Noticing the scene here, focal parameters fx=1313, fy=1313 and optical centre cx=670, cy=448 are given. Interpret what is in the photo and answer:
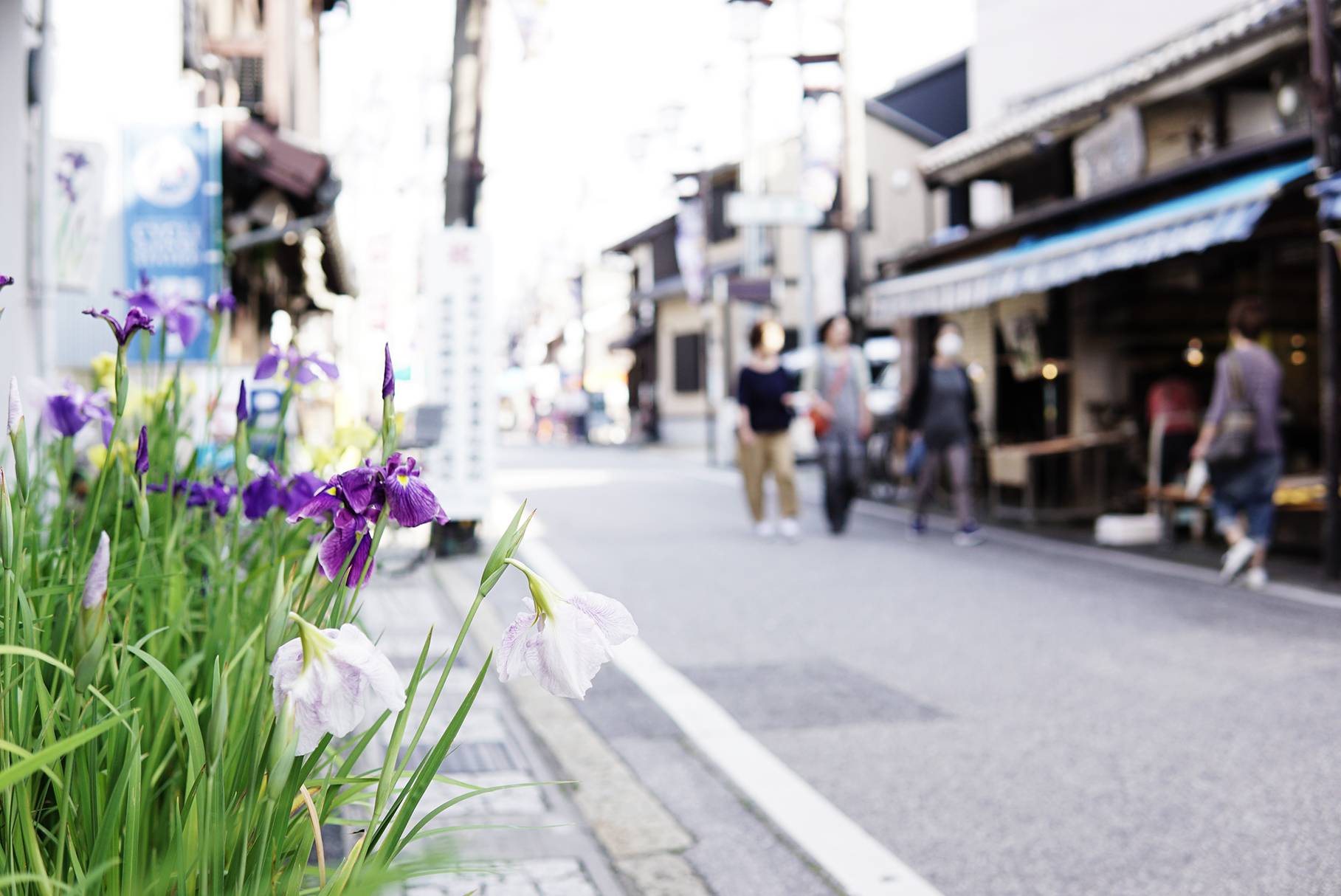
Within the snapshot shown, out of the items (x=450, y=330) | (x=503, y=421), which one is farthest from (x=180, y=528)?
(x=503, y=421)

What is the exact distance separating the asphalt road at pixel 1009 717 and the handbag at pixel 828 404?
7.05ft

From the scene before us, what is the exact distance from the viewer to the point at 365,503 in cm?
154

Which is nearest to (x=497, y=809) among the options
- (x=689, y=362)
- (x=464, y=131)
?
(x=464, y=131)

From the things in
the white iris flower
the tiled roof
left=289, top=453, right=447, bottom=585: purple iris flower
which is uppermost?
the tiled roof

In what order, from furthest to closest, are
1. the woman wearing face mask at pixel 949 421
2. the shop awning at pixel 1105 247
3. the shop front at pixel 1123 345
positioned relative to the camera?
the woman wearing face mask at pixel 949 421
the shop front at pixel 1123 345
the shop awning at pixel 1105 247

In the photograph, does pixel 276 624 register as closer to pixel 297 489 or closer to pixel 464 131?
pixel 297 489

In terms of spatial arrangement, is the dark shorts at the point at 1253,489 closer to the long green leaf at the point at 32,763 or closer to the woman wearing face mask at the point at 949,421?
the woman wearing face mask at the point at 949,421

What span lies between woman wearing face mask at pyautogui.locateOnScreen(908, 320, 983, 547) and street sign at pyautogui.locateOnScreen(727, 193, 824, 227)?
14.1 ft

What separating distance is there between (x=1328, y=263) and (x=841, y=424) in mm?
4405

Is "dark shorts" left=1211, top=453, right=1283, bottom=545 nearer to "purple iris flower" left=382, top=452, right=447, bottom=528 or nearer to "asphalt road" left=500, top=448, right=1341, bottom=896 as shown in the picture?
"asphalt road" left=500, top=448, right=1341, bottom=896

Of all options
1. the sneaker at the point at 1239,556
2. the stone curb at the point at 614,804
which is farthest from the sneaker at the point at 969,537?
the stone curb at the point at 614,804

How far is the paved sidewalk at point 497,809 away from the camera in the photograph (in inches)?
118

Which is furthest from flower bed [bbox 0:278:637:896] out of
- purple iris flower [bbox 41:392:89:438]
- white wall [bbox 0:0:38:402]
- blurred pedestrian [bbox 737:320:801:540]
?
blurred pedestrian [bbox 737:320:801:540]

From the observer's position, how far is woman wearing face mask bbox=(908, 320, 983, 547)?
11.6 m
